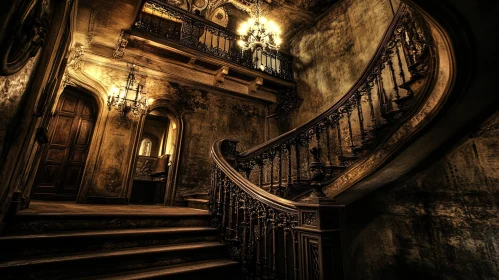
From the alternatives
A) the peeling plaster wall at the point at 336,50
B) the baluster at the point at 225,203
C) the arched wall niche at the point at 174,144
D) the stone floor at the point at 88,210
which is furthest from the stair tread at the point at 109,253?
the peeling plaster wall at the point at 336,50

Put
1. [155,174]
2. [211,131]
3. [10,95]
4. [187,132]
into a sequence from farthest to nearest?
[155,174]
[211,131]
[187,132]
[10,95]

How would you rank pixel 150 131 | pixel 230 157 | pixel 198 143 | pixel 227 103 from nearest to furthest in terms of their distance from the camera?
1. pixel 230 157
2. pixel 198 143
3. pixel 227 103
4. pixel 150 131

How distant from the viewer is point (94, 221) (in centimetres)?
252

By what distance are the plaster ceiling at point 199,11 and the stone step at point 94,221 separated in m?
3.18

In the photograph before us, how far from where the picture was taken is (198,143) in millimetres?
6477

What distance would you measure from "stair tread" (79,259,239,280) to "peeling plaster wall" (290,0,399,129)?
4.72 m

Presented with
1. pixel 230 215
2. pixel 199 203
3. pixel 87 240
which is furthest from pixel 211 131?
pixel 87 240

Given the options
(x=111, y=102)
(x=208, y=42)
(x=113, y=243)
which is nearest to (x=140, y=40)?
(x=111, y=102)

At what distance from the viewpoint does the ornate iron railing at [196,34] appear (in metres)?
6.03

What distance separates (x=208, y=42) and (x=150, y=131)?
6.24 metres

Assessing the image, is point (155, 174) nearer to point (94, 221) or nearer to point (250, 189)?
point (94, 221)

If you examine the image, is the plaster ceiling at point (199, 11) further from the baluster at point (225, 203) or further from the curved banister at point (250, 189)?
the baluster at point (225, 203)

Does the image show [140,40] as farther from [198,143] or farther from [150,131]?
[150,131]

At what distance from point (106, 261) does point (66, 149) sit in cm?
523
